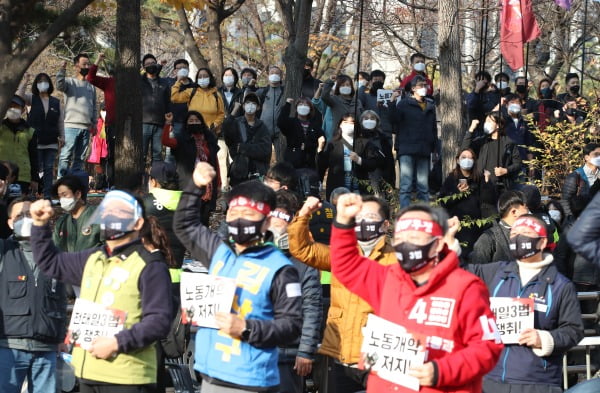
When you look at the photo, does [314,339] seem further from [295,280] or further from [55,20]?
[55,20]

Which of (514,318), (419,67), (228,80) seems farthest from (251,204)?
(419,67)

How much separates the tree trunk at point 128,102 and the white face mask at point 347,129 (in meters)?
2.87

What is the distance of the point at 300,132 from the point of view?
15844mm

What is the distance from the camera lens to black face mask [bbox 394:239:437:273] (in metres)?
5.84

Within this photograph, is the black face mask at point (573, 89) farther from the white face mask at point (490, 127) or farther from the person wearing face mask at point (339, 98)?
the white face mask at point (490, 127)

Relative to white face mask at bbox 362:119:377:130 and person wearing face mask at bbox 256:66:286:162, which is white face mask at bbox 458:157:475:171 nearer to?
white face mask at bbox 362:119:377:130

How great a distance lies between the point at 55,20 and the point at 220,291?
182 inches

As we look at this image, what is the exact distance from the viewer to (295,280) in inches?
261

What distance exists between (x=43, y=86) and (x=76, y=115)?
63 cm

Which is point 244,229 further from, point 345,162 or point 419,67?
point 419,67

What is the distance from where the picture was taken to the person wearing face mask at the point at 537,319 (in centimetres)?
776

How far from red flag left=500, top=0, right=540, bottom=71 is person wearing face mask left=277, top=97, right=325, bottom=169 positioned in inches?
132

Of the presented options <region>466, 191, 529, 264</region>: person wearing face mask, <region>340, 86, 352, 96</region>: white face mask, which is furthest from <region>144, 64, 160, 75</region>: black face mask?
<region>466, 191, 529, 264</region>: person wearing face mask

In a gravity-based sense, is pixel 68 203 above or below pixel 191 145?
below
